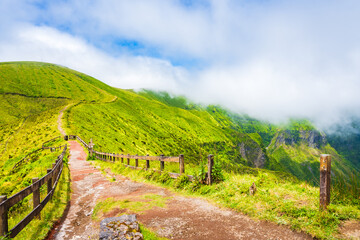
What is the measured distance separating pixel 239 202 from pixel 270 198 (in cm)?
107

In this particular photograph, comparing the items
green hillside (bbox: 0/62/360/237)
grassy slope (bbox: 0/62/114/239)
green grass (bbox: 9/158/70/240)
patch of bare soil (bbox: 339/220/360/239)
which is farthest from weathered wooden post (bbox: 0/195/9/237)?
grassy slope (bbox: 0/62/114/239)

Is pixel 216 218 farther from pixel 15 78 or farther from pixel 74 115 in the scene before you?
pixel 15 78

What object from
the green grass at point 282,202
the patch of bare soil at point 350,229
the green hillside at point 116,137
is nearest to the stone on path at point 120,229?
the green grass at point 282,202

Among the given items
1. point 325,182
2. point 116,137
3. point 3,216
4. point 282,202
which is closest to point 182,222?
point 282,202

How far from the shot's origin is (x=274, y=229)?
19.8 ft

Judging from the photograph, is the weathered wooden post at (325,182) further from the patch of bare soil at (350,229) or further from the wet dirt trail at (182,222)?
the wet dirt trail at (182,222)

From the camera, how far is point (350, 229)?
17.8 ft

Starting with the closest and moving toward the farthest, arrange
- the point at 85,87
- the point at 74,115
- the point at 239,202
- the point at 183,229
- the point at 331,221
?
1. the point at 331,221
2. the point at 183,229
3. the point at 239,202
4. the point at 74,115
5. the point at 85,87

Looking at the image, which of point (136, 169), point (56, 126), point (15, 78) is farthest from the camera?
point (15, 78)

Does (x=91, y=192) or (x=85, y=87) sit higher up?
(x=85, y=87)

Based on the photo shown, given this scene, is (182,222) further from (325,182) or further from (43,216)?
(43,216)

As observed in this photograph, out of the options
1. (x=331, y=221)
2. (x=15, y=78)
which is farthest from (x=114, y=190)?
(x=15, y=78)

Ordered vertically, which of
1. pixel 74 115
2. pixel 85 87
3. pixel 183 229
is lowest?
pixel 183 229

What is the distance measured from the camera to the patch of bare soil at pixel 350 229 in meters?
5.18
